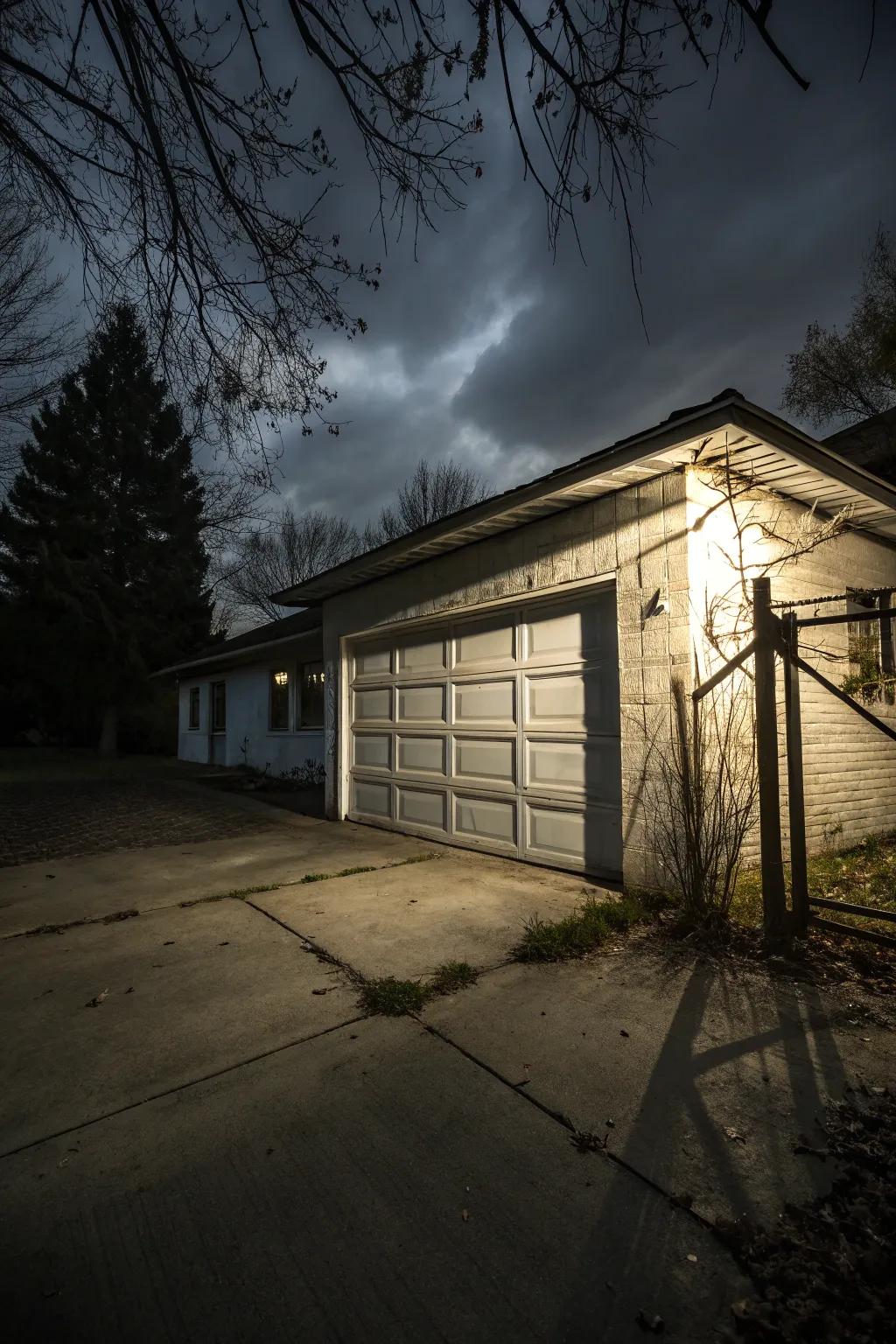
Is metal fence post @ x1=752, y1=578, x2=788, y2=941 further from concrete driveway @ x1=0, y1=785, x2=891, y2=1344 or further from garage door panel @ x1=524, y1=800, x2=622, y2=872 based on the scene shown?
garage door panel @ x1=524, y1=800, x2=622, y2=872

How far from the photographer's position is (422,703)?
23.3 ft

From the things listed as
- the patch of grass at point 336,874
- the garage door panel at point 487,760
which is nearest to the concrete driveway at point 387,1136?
the patch of grass at point 336,874

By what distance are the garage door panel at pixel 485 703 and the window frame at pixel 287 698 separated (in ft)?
25.5

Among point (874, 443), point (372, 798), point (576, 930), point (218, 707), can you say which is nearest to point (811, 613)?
point (576, 930)

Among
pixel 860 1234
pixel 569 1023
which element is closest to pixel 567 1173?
pixel 860 1234

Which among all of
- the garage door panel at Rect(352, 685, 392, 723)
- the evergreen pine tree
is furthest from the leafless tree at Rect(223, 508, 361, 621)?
the garage door panel at Rect(352, 685, 392, 723)

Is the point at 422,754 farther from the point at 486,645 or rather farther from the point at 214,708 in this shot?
the point at 214,708

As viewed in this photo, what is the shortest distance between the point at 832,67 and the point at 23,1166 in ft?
14.4

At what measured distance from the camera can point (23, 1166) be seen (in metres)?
1.95

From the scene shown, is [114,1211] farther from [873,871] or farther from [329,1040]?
[873,871]

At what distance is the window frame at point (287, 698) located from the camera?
1359cm

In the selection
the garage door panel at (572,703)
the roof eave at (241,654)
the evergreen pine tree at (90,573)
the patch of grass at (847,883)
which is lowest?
the patch of grass at (847,883)

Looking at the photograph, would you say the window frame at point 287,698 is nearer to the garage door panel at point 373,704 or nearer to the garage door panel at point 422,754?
the garage door panel at point 373,704

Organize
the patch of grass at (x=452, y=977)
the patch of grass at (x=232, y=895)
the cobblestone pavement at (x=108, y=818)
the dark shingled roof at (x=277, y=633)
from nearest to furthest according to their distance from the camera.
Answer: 1. the patch of grass at (x=452, y=977)
2. the patch of grass at (x=232, y=895)
3. the cobblestone pavement at (x=108, y=818)
4. the dark shingled roof at (x=277, y=633)
